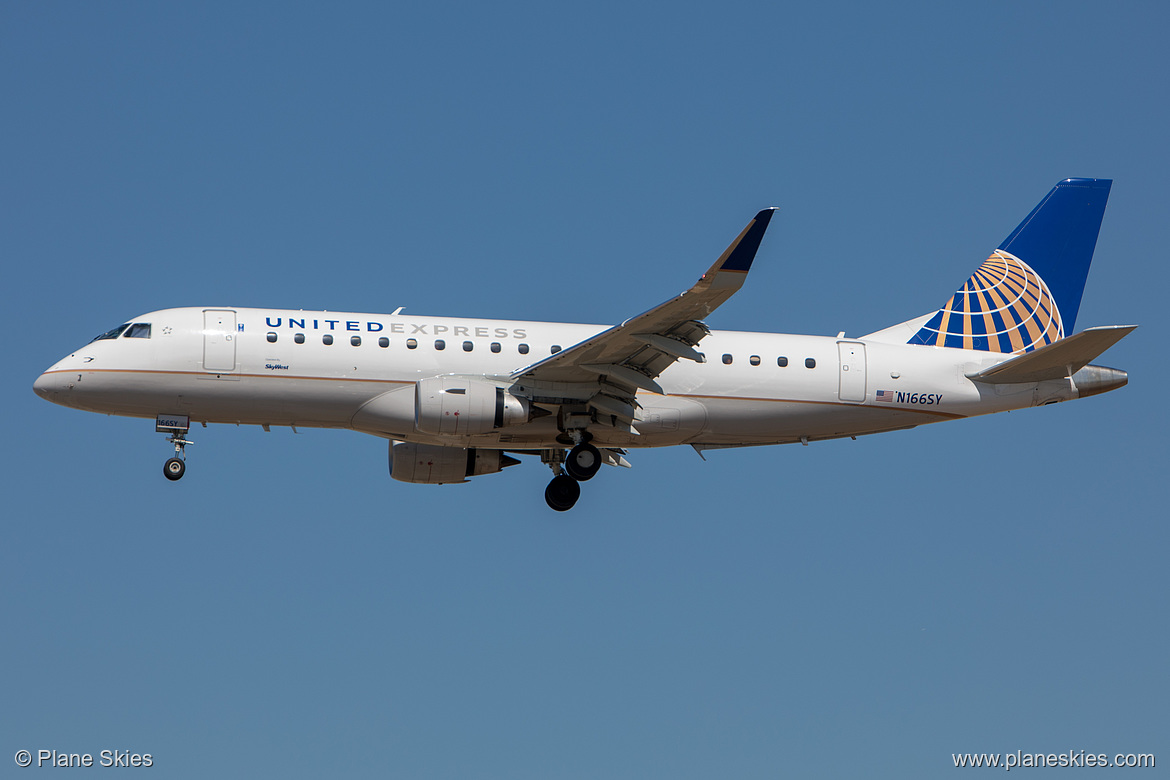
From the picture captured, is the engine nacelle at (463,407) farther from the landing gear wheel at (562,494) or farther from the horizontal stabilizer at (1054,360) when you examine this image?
the horizontal stabilizer at (1054,360)

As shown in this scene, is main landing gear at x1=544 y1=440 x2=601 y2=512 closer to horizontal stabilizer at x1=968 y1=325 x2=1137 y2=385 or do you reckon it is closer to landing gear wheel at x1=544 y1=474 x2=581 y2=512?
landing gear wheel at x1=544 y1=474 x2=581 y2=512

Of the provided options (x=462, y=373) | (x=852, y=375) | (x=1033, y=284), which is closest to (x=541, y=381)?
(x=462, y=373)

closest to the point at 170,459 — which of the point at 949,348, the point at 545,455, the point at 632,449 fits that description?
the point at 545,455

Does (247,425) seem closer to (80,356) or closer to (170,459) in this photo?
(170,459)

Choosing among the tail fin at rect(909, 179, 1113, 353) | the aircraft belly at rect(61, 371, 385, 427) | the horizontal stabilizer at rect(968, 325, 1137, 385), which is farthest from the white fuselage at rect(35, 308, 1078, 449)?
the tail fin at rect(909, 179, 1113, 353)

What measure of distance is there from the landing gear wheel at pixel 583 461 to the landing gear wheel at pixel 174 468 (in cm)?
892

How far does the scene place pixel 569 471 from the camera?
1220 inches

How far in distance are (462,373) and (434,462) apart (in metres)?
3.77

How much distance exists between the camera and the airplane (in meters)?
29.1

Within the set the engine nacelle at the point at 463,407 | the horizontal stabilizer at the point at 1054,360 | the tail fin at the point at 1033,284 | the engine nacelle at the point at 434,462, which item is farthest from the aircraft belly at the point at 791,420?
the engine nacelle at the point at 434,462

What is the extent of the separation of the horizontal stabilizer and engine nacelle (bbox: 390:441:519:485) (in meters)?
12.7

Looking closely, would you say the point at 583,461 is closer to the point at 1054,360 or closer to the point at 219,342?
the point at 219,342

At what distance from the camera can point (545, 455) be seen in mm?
33125

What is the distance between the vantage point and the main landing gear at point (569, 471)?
101 feet
